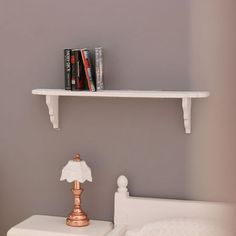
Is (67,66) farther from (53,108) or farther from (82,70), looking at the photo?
(53,108)

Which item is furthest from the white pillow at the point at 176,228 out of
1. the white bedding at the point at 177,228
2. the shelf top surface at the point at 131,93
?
the shelf top surface at the point at 131,93

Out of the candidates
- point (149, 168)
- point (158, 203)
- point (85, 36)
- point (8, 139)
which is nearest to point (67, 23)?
point (85, 36)

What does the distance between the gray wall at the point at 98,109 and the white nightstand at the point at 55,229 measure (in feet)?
0.27

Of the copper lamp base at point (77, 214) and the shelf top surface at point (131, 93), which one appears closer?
the shelf top surface at point (131, 93)

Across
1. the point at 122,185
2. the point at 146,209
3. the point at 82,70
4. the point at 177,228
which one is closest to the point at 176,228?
the point at 177,228

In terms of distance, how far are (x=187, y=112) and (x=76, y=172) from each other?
55 cm

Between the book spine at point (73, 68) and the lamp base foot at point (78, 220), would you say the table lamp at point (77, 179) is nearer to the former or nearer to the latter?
the lamp base foot at point (78, 220)

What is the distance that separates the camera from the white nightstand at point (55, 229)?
180cm

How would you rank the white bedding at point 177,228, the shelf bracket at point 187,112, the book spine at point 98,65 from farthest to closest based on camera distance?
1. the book spine at point 98,65
2. the shelf bracket at point 187,112
3. the white bedding at point 177,228

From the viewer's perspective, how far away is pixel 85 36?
6.37ft

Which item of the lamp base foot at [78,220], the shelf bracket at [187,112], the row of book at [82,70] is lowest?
the lamp base foot at [78,220]

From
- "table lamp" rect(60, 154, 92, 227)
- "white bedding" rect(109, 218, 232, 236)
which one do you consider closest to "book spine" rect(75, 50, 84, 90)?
"table lamp" rect(60, 154, 92, 227)

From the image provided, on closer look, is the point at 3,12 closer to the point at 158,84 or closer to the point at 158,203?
the point at 158,84

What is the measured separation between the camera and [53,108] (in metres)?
1.93
